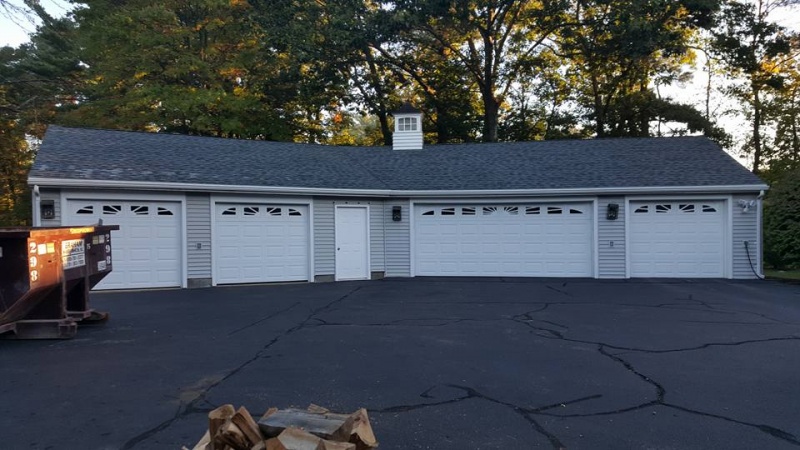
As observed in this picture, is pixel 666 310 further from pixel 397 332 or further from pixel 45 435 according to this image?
pixel 45 435

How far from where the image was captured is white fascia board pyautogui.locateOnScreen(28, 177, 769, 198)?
37.2 feet

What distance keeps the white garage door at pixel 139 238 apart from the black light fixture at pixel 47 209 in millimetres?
297

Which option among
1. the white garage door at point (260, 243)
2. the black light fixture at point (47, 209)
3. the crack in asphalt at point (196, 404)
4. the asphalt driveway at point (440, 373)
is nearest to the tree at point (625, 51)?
the asphalt driveway at point (440, 373)

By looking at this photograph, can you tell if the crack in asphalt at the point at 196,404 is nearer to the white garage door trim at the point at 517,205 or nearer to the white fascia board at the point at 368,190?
the white fascia board at the point at 368,190

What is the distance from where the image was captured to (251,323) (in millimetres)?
8156

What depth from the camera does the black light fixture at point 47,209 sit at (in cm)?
1110

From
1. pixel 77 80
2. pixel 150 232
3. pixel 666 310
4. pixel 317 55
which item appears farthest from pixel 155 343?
pixel 77 80

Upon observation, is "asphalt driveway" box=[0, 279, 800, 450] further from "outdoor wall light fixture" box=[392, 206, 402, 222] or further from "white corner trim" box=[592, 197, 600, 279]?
"outdoor wall light fixture" box=[392, 206, 402, 222]

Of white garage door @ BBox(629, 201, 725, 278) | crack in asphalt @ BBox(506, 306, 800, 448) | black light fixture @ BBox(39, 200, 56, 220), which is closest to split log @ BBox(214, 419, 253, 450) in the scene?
crack in asphalt @ BBox(506, 306, 800, 448)

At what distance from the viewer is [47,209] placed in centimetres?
1116

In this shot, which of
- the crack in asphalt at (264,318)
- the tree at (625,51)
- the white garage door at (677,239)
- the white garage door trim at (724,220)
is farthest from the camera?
the tree at (625,51)

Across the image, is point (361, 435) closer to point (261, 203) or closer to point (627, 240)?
point (261, 203)

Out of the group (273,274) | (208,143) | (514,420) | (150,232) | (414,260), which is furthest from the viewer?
(208,143)

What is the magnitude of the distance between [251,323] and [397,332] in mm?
2394
